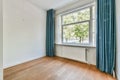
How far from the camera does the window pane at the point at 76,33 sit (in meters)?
2.95

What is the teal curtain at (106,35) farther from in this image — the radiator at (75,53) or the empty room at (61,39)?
the radiator at (75,53)

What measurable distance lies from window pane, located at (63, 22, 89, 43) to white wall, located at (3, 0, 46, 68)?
46.8 inches

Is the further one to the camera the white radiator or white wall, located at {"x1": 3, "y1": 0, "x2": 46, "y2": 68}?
the white radiator

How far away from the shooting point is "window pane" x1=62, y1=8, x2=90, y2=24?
116 inches

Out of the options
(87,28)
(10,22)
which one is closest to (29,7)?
(10,22)

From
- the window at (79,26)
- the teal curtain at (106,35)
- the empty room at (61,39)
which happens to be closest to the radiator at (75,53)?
the empty room at (61,39)

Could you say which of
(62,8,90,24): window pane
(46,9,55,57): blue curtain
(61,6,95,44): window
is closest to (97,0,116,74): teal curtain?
(61,6,95,44): window

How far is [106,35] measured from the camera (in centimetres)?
206

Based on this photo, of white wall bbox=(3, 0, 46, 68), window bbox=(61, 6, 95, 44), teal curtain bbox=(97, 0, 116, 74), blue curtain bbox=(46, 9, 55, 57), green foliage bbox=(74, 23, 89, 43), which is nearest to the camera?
teal curtain bbox=(97, 0, 116, 74)

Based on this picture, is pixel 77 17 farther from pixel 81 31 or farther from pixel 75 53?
pixel 75 53

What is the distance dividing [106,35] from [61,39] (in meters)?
2.11

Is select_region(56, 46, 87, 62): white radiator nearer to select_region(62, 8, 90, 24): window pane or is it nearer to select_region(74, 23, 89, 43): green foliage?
select_region(74, 23, 89, 43): green foliage

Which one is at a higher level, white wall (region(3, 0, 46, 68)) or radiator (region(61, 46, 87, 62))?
white wall (region(3, 0, 46, 68))

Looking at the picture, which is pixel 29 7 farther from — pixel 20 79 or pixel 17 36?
pixel 20 79
